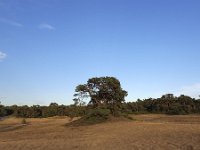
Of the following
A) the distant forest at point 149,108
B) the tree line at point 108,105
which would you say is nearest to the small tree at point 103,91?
the tree line at point 108,105

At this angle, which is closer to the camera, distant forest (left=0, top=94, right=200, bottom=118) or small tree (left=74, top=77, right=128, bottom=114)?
small tree (left=74, top=77, right=128, bottom=114)

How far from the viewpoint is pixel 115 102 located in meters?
Result: 50.7

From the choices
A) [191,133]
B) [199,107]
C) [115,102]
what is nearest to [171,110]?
[199,107]

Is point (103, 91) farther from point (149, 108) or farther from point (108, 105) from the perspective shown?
point (149, 108)

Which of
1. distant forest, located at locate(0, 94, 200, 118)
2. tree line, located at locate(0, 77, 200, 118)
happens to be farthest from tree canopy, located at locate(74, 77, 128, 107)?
distant forest, located at locate(0, 94, 200, 118)

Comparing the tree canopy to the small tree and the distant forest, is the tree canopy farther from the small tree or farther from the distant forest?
the distant forest

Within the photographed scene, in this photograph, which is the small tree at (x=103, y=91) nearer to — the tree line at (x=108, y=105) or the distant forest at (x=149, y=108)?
the tree line at (x=108, y=105)

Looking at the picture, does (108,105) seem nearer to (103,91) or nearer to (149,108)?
(103,91)

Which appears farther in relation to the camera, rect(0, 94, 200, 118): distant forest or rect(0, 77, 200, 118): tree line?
rect(0, 94, 200, 118): distant forest

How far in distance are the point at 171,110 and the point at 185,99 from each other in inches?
226

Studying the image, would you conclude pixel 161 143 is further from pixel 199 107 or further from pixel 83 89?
pixel 199 107

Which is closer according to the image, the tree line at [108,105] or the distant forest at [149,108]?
the tree line at [108,105]

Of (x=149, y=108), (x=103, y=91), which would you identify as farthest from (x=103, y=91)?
(x=149, y=108)

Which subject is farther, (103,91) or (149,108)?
(149,108)
